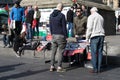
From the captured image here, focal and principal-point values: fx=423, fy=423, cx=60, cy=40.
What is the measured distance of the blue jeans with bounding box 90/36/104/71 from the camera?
12391 mm

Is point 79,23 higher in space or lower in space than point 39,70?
higher

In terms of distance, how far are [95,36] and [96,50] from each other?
425 millimetres

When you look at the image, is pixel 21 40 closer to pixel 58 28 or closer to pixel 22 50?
pixel 22 50

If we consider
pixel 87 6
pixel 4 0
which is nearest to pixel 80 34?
pixel 87 6

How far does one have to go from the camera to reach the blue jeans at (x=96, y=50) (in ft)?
40.7

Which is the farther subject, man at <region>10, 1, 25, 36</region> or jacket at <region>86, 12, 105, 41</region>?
man at <region>10, 1, 25, 36</region>

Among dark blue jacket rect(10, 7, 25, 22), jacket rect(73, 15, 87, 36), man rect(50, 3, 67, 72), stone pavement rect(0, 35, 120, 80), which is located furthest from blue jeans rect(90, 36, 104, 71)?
dark blue jacket rect(10, 7, 25, 22)

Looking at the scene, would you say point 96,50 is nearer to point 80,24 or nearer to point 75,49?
point 75,49

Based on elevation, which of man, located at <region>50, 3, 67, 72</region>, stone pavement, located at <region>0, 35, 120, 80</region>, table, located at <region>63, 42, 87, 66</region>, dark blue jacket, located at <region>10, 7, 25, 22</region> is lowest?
stone pavement, located at <region>0, 35, 120, 80</region>

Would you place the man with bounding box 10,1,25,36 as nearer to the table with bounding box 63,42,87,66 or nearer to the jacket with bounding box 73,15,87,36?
the jacket with bounding box 73,15,87,36

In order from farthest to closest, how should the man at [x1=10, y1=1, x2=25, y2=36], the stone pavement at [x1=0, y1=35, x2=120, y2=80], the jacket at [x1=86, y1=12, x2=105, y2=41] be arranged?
the man at [x1=10, y1=1, x2=25, y2=36], the jacket at [x1=86, y1=12, x2=105, y2=41], the stone pavement at [x1=0, y1=35, x2=120, y2=80]

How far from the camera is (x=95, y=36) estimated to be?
1233cm

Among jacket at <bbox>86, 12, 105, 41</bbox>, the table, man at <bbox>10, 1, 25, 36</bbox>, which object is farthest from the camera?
man at <bbox>10, 1, 25, 36</bbox>

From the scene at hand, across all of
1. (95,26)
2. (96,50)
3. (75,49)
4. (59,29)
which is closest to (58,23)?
(59,29)
